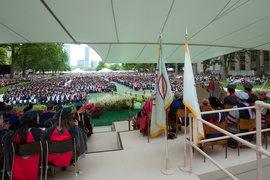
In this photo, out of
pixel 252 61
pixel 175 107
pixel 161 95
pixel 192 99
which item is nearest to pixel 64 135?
pixel 161 95

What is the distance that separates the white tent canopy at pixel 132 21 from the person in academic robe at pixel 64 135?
2.32m

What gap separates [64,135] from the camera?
2617mm

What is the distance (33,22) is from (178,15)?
11.9ft

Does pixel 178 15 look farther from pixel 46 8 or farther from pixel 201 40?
pixel 46 8

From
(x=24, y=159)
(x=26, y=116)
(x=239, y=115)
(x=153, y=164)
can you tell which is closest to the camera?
(x=24, y=159)

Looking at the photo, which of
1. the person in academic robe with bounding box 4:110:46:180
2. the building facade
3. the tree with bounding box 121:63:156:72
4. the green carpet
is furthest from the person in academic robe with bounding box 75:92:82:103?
the tree with bounding box 121:63:156:72

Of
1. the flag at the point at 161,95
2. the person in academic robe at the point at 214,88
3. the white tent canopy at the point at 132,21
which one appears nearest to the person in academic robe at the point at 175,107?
the flag at the point at 161,95

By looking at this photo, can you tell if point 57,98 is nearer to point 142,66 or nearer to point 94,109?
point 94,109

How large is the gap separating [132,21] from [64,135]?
124 inches

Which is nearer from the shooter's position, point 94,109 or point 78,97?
point 94,109

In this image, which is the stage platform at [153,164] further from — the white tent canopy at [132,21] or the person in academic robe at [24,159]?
the white tent canopy at [132,21]

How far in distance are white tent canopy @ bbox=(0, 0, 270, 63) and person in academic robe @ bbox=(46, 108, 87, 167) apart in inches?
91.4

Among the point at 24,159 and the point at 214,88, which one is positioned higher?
the point at 214,88

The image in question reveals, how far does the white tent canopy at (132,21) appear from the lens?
Answer: 336 centimetres
